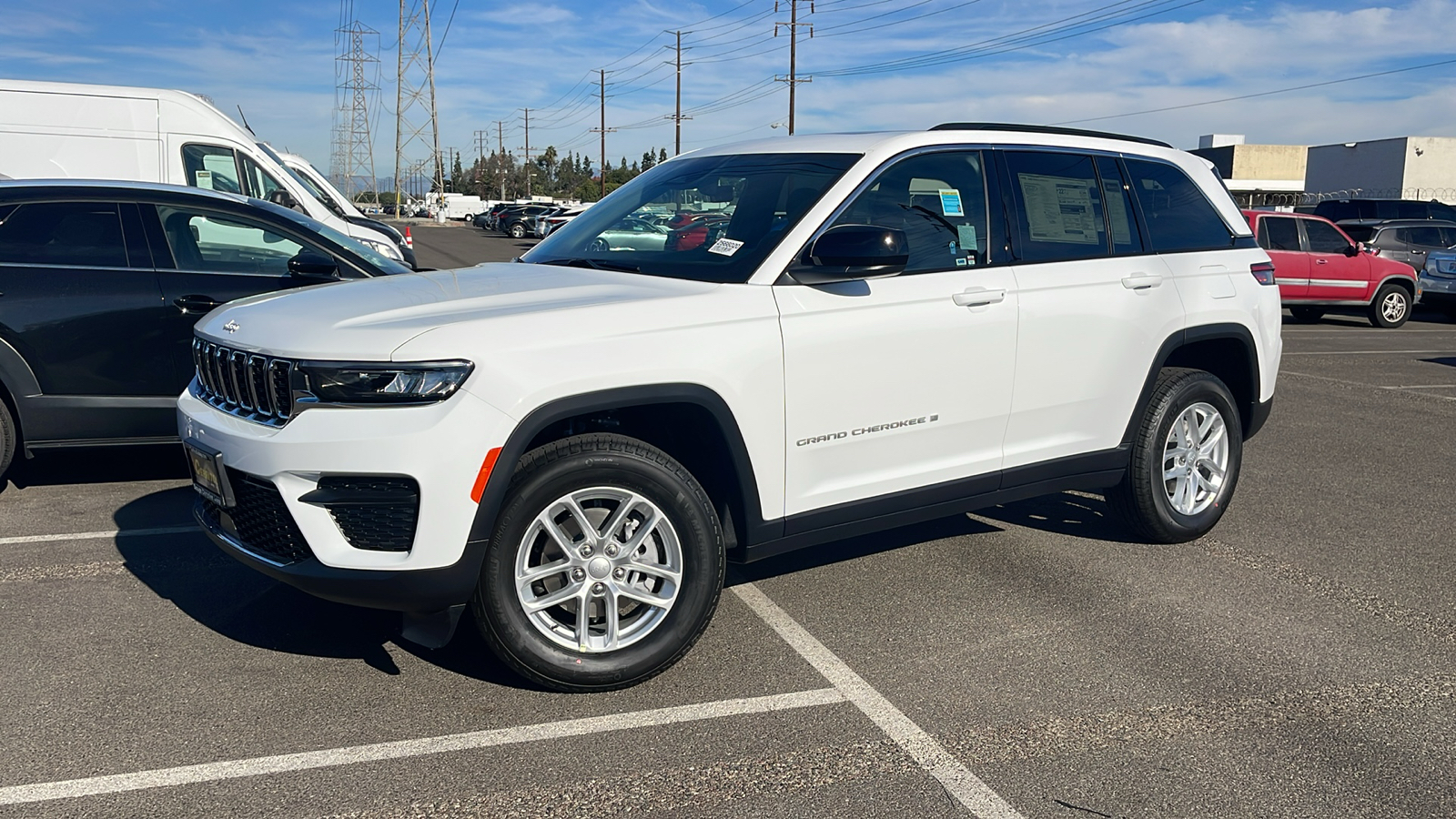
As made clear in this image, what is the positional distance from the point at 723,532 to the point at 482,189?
473 feet

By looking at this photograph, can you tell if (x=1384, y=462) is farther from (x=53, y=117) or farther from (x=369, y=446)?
(x=53, y=117)

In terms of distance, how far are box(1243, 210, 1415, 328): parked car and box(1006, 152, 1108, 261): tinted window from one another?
45.3 feet

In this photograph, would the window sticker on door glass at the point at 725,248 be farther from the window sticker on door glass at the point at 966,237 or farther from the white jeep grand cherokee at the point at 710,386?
the window sticker on door glass at the point at 966,237

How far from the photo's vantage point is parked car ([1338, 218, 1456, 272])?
2028cm

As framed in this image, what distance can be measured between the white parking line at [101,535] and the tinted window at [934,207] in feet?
11.8

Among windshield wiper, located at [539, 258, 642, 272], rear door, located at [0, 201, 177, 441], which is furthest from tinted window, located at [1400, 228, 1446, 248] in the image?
rear door, located at [0, 201, 177, 441]

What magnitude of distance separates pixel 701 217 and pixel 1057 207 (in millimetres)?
1587

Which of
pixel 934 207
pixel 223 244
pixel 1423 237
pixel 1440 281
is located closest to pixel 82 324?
pixel 223 244

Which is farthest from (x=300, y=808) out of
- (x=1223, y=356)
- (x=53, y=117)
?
(x=53, y=117)

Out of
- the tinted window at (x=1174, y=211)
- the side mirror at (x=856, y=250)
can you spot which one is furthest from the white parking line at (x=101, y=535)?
the tinted window at (x=1174, y=211)

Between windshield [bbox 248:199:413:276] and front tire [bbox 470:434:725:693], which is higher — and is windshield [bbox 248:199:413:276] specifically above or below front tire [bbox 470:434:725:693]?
above

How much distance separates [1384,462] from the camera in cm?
770

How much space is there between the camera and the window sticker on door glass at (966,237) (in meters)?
4.70

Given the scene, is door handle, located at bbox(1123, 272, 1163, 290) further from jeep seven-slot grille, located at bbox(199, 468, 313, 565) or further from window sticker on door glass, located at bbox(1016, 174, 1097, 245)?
jeep seven-slot grille, located at bbox(199, 468, 313, 565)
